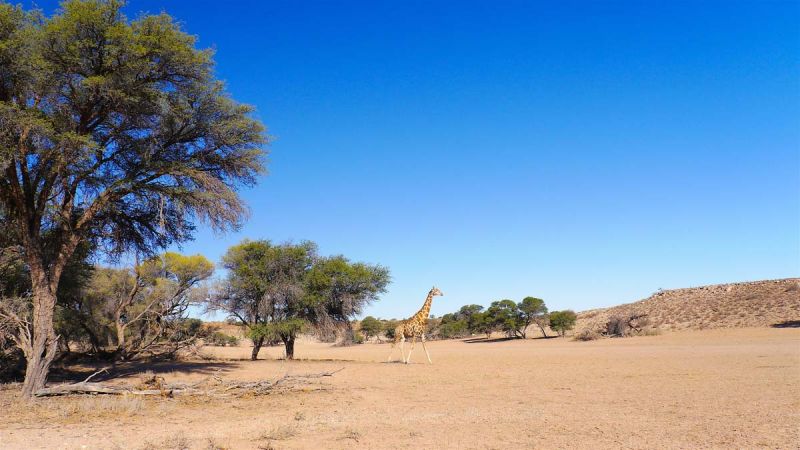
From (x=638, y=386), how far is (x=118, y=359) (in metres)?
20.0

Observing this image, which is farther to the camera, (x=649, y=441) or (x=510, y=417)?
(x=510, y=417)

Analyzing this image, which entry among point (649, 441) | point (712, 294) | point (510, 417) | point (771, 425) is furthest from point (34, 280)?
point (712, 294)

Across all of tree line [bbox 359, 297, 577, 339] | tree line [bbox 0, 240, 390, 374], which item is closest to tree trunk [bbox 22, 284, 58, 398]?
tree line [bbox 0, 240, 390, 374]

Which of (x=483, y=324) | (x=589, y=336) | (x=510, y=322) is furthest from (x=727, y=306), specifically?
(x=483, y=324)

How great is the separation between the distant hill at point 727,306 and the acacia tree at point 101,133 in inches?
1643

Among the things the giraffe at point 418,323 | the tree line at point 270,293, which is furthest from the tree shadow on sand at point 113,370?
the giraffe at point 418,323

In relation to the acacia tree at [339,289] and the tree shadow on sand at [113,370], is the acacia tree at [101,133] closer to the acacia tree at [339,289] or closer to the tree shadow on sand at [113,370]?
the tree shadow on sand at [113,370]

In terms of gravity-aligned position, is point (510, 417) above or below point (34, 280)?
below

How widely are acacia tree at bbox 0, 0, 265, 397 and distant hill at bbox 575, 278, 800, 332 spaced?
137ft

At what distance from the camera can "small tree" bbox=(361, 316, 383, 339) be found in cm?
7900

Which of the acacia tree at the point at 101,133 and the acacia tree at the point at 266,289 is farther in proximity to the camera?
the acacia tree at the point at 266,289

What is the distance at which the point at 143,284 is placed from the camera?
27266 millimetres

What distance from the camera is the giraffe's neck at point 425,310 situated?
2388cm

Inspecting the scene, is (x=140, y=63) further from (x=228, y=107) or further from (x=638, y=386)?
(x=638, y=386)
